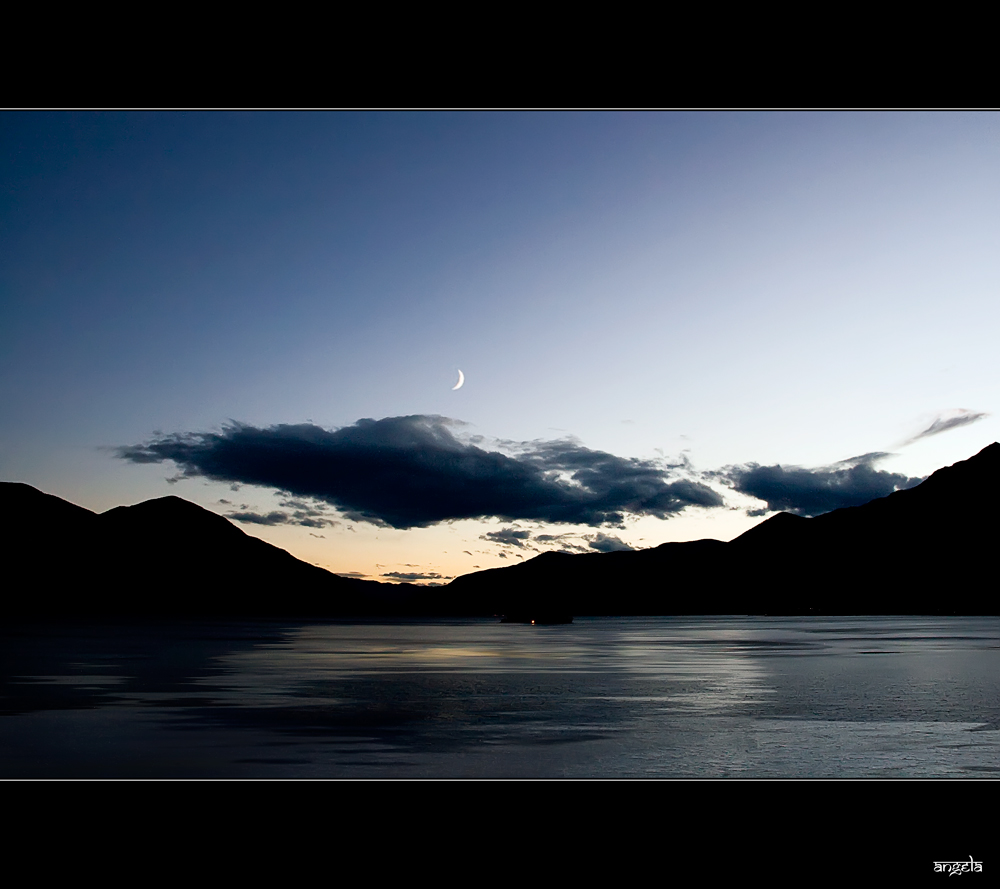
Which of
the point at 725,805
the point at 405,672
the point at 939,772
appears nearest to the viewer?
the point at 725,805

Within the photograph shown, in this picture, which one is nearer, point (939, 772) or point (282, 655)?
point (939, 772)

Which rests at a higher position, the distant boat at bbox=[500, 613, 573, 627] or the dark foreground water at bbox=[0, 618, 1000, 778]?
the dark foreground water at bbox=[0, 618, 1000, 778]

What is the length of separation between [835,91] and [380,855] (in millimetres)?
7298

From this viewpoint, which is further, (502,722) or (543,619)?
(543,619)

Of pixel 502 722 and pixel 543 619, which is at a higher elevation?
pixel 502 722

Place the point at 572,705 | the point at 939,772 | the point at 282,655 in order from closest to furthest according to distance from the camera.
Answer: the point at 939,772 → the point at 572,705 → the point at 282,655

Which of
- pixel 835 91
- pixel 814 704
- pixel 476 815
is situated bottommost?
pixel 814 704

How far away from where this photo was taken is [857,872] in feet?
23.1

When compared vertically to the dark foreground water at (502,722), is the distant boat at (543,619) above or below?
below

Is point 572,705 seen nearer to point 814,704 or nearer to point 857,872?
point 814,704

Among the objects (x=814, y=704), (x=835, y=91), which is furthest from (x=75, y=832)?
(x=814, y=704)

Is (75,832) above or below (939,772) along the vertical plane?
above

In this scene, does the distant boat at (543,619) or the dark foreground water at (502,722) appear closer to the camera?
the dark foreground water at (502,722)

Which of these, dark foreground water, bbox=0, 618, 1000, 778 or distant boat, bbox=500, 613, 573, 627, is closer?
dark foreground water, bbox=0, 618, 1000, 778
